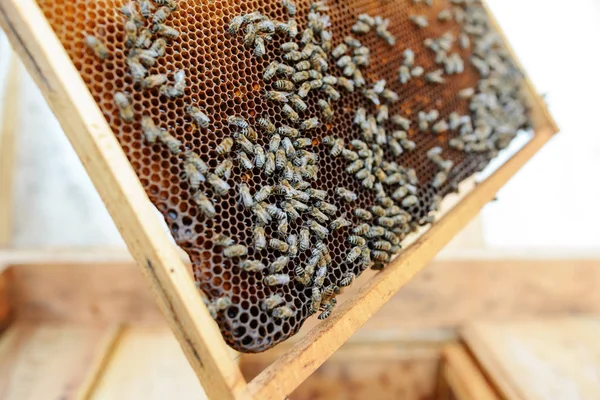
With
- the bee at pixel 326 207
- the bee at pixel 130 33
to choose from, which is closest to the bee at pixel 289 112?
the bee at pixel 326 207

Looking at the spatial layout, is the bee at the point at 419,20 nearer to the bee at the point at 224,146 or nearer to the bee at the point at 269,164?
the bee at the point at 269,164

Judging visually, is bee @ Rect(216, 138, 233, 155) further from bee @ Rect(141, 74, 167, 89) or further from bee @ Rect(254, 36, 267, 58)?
A: bee @ Rect(254, 36, 267, 58)

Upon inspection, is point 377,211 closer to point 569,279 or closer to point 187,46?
point 187,46

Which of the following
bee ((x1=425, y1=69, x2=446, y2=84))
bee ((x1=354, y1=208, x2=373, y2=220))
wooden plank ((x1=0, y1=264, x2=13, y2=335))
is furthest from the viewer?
wooden plank ((x1=0, y1=264, x2=13, y2=335))

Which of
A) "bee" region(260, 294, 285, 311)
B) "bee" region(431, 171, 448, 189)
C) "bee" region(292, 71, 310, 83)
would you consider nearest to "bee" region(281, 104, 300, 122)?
"bee" region(292, 71, 310, 83)

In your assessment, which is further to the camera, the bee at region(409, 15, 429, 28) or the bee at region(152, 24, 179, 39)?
the bee at region(409, 15, 429, 28)

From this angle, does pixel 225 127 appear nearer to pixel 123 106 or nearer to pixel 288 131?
pixel 288 131

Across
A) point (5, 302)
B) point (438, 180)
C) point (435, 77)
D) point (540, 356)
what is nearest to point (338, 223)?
point (438, 180)
